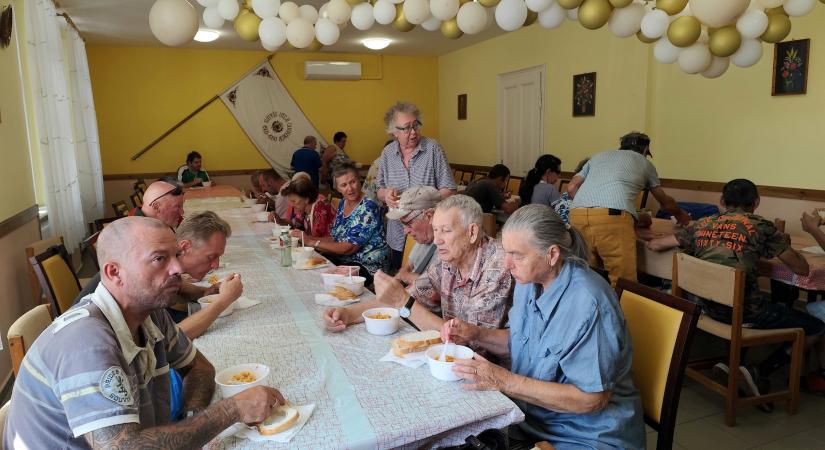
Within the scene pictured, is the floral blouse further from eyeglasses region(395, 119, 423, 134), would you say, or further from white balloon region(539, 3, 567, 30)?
white balloon region(539, 3, 567, 30)

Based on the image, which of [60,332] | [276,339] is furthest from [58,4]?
[60,332]

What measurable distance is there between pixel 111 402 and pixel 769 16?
3.93m

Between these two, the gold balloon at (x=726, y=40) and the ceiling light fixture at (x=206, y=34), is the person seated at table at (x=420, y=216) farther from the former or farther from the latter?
the ceiling light fixture at (x=206, y=34)

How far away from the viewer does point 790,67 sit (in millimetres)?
4398

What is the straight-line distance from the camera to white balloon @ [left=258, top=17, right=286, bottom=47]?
4.05 m

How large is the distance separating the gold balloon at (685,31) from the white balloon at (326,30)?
229cm

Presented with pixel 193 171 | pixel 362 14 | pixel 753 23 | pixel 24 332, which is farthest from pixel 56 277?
pixel 193 171

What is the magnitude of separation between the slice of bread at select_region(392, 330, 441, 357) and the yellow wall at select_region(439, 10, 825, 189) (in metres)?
4.11

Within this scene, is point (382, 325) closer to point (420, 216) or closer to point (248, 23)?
point (420, 216)

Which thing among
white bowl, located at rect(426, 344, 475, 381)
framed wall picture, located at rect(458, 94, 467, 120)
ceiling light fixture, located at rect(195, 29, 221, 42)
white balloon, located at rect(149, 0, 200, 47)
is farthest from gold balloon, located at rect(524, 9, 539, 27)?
framed wall picture, located at rect(458, 94, 467, 120)

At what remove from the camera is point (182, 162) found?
9.09 metres

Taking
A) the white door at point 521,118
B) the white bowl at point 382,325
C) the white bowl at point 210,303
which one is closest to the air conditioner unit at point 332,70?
the white door at point 521,118

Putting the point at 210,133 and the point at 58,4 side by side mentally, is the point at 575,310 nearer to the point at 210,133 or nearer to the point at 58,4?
the point at 58,4

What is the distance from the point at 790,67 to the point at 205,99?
791 centimetres
